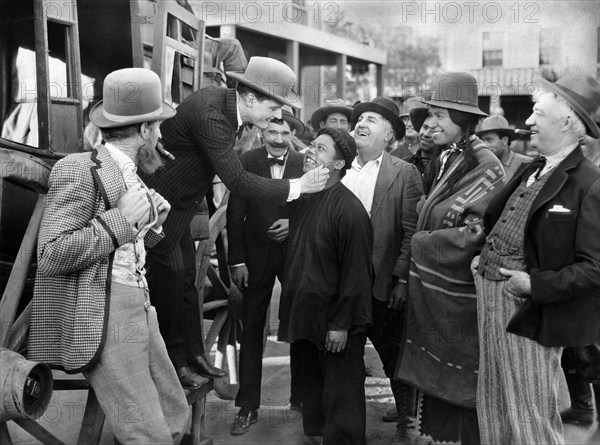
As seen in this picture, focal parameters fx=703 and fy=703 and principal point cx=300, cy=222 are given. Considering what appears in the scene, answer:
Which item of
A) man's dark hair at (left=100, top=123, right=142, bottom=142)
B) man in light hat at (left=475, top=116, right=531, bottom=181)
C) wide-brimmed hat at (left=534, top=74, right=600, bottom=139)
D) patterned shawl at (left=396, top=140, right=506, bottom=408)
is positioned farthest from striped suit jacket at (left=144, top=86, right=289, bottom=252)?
man in light hat at (left=475, top=116, right=531, bottom=181)

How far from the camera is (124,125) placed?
2973mm

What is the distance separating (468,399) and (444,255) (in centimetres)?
78

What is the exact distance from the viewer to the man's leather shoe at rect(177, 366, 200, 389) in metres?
3.81

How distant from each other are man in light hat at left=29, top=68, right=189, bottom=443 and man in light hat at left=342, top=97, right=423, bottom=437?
1.67 metres

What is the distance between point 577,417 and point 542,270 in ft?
7.08

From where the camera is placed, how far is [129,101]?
117 inches

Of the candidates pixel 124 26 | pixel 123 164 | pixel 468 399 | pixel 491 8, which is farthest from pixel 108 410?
pixel 491 8

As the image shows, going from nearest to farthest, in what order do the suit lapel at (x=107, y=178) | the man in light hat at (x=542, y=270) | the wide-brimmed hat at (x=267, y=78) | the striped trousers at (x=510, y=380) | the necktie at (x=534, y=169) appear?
the suit lapel at (x=107, y=178)
the man in light hat at (x=542, y=270)
the striped trousers at (x=510, y=380)
the necktie at (x=534, y=169)
the wide-brimmed hat at (x=267, y=78)

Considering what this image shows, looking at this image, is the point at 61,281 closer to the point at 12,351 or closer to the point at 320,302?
the point at 12,351

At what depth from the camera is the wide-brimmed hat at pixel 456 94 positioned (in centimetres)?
404

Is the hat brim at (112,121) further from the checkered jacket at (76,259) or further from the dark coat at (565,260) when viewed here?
the dark coat at (565,260)

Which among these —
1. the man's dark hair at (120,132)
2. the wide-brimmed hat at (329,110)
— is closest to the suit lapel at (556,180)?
the man's dark hair at (120,132)

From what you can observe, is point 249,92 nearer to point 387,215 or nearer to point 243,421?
point 387,215

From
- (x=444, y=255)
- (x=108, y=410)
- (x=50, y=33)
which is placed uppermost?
(x=50, y=33)
